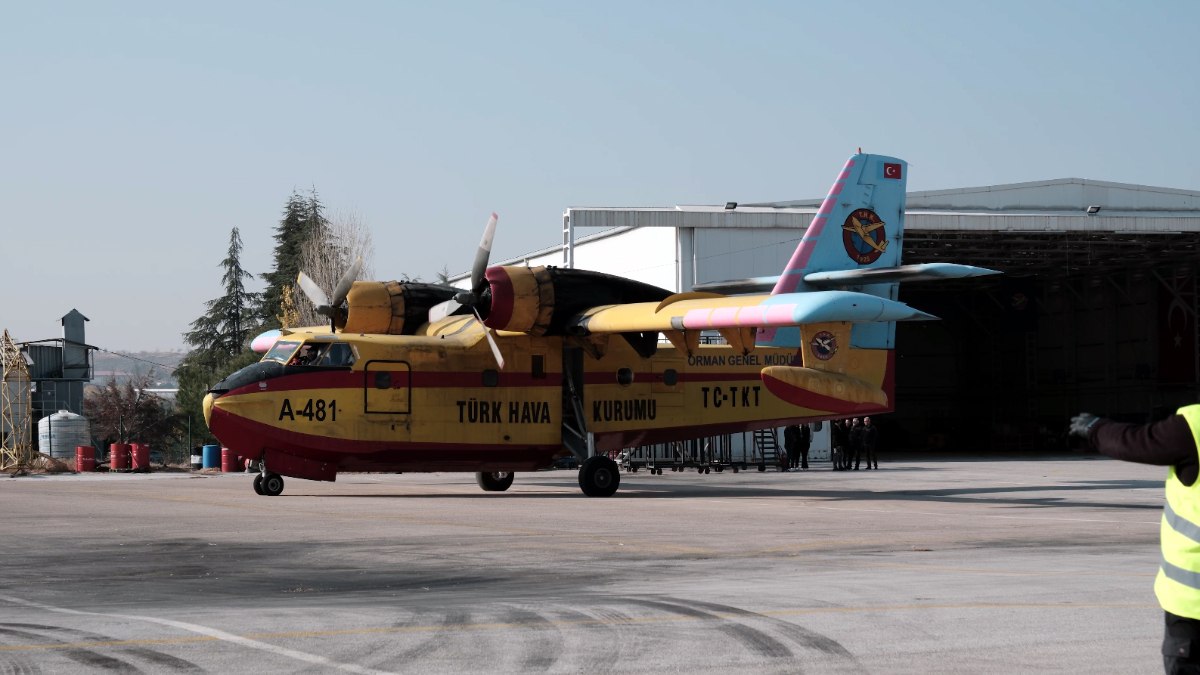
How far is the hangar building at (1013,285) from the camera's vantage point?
43.8 meters

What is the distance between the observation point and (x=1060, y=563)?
12773 mm

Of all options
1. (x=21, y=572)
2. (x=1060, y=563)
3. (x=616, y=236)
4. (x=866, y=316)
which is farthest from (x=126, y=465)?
(x=1060, y=563)

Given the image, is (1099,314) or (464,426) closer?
(464,426)

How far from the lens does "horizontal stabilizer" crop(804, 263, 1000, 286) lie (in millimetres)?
22500

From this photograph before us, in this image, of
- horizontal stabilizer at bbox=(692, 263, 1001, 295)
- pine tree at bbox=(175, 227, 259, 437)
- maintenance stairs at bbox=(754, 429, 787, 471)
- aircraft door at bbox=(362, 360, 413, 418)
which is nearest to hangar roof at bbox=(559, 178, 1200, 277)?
maintenance stairs at bbox=(754, 429, 787, 471)

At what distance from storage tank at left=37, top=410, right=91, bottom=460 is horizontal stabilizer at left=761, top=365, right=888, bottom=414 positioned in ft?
133

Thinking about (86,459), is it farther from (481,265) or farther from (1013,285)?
(1013,285)

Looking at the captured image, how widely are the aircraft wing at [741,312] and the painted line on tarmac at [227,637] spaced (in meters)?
14.4

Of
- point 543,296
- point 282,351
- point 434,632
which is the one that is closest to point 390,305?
point 282,351

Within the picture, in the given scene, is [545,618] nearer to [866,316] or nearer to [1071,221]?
[866,316]

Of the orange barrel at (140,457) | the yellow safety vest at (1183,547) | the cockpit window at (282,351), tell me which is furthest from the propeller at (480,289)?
the orange barrel at (140,457)

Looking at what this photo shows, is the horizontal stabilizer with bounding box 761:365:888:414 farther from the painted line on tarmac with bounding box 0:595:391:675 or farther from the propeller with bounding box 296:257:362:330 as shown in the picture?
the painted line on tarmac with bounding box 0:595:391:675

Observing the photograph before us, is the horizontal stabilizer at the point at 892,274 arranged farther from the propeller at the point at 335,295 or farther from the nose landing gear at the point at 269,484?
the nose landing gear at the point at 269,484

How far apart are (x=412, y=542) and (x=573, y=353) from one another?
1200cm
